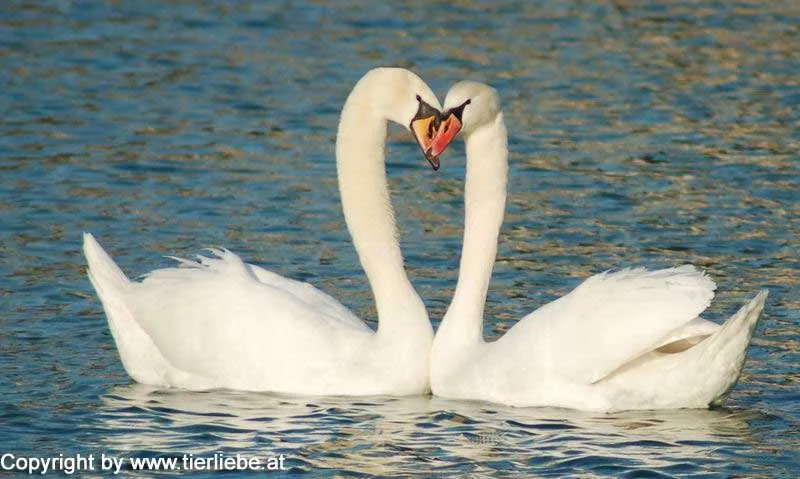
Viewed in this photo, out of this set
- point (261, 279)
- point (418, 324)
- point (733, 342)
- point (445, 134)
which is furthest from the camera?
point (261, 279)

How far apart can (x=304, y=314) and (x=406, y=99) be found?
3.99 ft

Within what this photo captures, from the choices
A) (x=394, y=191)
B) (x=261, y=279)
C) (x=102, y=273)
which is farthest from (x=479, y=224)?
(x=394, y=191)

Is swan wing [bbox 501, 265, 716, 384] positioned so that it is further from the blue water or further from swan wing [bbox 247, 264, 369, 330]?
swan wing [bbox 247, 264, 369, 330]

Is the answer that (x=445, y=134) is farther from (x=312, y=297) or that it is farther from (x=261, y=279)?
(x=261, y=279)

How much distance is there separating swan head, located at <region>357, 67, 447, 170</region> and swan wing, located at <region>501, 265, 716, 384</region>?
3.57 feet

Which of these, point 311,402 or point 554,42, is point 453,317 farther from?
point 554,42

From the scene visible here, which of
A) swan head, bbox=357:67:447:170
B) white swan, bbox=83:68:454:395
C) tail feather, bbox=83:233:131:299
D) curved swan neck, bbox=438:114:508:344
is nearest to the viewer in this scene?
swan head, bbox=357:67:447:170

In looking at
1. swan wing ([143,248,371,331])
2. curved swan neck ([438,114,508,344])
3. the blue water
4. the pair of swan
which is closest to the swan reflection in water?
the blue water

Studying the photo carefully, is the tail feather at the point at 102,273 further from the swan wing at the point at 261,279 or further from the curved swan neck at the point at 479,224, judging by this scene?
the curved swan neck at the point at 479,224

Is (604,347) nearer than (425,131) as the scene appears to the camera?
Yes

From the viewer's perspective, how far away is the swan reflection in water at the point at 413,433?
8383 millimetres

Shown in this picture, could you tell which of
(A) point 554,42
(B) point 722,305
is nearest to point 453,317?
(B) point 722,305

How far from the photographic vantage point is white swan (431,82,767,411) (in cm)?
881

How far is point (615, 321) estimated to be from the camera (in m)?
8.92
